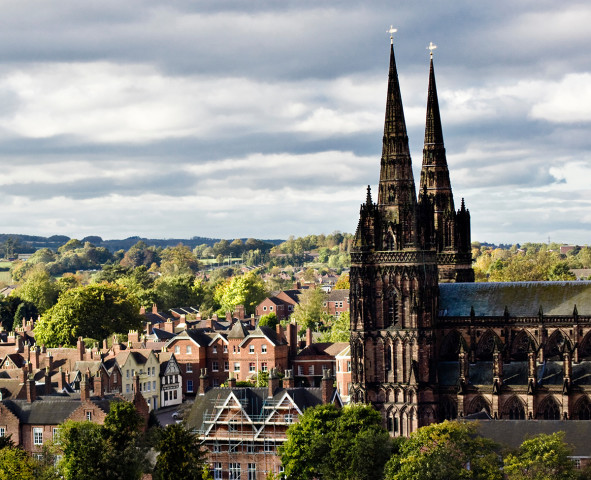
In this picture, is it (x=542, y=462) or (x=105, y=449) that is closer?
(x=542, y=462)

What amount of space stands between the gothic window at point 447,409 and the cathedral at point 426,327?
82 millimetres

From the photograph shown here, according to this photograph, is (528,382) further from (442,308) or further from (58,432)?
(58,432)

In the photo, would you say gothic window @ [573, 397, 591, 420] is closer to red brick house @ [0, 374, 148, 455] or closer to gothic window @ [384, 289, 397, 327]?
gothic window @ [384, 289, 397, 327]

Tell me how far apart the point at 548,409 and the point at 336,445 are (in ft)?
79.5

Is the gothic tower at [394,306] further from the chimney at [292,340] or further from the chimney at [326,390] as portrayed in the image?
the chimney at [292,340]

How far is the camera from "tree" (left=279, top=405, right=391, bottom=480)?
84500mm

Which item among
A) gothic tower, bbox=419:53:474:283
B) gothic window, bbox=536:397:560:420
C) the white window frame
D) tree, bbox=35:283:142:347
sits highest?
gothic tower, bbox=419:53:474:283

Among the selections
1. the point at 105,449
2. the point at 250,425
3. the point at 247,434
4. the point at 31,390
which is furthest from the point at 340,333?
the point at 105,449

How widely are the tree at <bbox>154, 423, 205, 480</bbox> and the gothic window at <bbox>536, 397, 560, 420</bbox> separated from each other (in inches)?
1196

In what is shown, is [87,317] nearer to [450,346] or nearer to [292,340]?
[292,340]

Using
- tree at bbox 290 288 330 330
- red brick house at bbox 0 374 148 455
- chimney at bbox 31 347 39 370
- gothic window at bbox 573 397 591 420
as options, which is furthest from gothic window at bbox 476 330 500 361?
tree at bbox 290 288 330 330

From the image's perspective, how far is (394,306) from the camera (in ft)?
352

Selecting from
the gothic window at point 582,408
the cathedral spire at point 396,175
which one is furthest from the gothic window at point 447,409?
the cathedral spire at point 396,175

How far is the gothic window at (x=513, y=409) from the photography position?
104m
